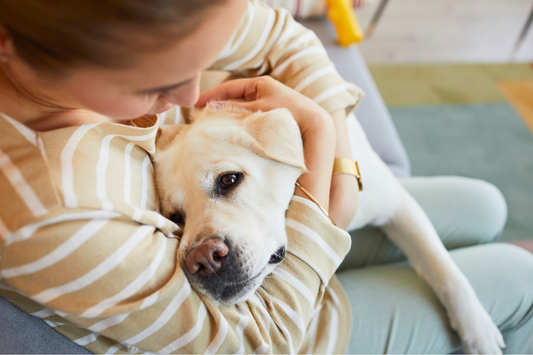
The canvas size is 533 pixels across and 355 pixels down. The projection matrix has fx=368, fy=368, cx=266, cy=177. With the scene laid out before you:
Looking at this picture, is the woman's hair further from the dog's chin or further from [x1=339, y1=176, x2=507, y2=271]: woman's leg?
[x1=339, y1=176, x2=507, y2=271]: woman's leg

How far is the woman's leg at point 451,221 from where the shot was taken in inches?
55.9

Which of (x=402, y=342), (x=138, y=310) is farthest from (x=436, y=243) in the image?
(x=138, y=310)

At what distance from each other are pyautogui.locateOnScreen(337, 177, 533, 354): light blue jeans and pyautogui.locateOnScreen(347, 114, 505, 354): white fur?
0.05m

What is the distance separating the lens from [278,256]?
0.95m

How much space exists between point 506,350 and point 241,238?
3.37ft

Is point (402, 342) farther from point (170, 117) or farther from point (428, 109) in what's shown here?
point (428, 109)

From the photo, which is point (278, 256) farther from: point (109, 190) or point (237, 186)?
point (109, 190)

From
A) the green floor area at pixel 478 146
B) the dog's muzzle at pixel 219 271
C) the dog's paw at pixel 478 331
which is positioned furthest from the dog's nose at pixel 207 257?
the green floor area at pixel 478 146

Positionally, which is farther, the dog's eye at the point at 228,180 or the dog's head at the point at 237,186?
the dog's eye at the point at 228,180

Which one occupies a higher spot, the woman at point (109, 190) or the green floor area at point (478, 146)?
the woman at point (109, 190)

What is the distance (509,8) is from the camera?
3898 millimetres

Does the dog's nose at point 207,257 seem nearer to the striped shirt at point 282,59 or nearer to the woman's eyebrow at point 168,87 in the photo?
the woman's eyebrow at point 168,87

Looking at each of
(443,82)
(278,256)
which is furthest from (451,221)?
(443,82)

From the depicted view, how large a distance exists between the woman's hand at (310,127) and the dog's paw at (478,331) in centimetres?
58
